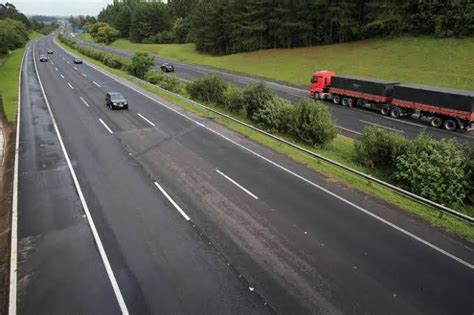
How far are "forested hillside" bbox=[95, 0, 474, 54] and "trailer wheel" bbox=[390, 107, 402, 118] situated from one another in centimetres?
2920

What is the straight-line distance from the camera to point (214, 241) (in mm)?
11953

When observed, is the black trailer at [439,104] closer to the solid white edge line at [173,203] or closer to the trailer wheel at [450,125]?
the trailer wheel at [450,125]

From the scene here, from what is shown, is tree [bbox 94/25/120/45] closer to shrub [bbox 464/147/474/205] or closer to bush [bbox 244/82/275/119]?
bush [bbox 244/82/275/119]

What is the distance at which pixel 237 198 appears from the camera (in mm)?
15094

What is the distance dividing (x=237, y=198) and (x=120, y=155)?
27.1 ft

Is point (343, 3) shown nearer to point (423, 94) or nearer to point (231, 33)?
point (231, 33)

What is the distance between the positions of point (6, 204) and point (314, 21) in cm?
6477

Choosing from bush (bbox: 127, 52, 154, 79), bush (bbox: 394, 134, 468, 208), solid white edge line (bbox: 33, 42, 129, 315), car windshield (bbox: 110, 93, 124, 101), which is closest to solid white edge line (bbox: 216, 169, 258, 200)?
solid white edge line (bbox: 33, 42, 129, 315)

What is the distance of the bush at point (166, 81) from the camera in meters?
42.0

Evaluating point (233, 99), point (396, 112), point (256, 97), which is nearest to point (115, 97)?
point (233, 99)

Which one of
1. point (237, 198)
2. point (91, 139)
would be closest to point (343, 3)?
point (91, 139)

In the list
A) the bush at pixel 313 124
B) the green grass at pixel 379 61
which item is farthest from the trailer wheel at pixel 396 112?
the green grass at pixel 379 61

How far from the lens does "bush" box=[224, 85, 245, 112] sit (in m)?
30.2

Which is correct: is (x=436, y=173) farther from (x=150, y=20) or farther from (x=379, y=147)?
(x=150, y=20)
